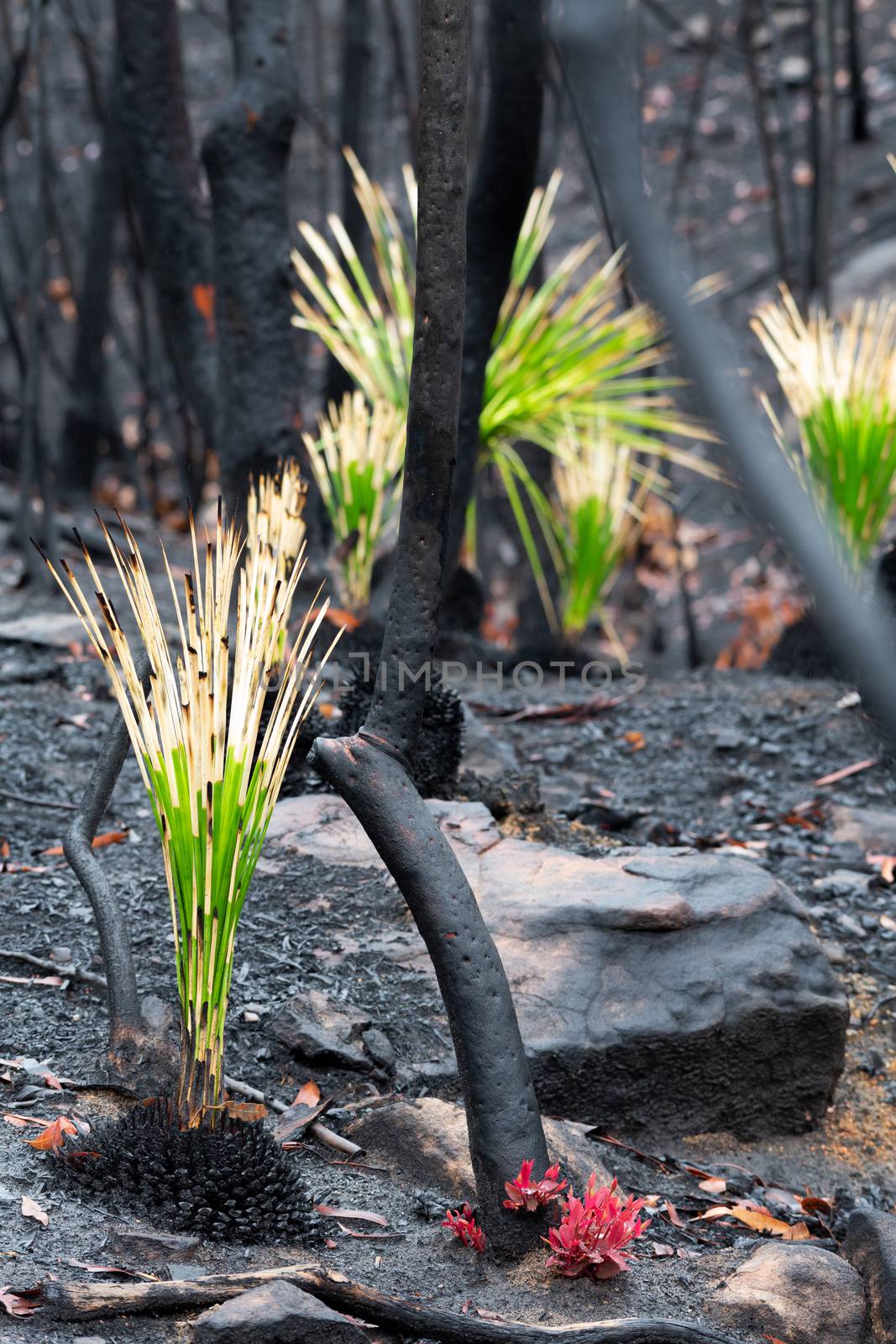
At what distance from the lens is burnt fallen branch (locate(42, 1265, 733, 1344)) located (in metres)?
1.31

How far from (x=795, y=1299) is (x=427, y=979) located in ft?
2.81

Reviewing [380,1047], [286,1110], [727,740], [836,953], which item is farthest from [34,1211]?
[727,740]

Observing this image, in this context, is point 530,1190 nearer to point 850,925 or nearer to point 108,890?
point 108,890

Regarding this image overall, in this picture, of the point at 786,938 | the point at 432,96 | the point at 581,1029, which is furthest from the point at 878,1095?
the point at 432,96

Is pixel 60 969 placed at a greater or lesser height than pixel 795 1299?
greater

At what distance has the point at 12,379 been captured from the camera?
10016mm

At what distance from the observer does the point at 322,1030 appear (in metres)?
2.03

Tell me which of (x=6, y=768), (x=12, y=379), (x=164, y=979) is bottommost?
(x=164, y=979)

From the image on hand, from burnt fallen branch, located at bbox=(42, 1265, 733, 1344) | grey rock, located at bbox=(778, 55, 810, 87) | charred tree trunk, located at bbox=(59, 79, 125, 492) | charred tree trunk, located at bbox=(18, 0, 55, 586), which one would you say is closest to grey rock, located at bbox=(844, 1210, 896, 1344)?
burnt fallen branch, located at bbox=(42, 1265, 733, 1344)

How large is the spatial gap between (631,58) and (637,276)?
0.22m

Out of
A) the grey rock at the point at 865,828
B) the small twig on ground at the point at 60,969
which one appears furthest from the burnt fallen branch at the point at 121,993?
the grey rock at the point at 865,828

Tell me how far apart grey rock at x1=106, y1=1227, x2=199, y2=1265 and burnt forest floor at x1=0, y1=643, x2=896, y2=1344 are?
0.06ft

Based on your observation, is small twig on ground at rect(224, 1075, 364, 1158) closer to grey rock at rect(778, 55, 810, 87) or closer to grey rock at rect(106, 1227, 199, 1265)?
grey rock at rect(106, 1227, 199, 1265)

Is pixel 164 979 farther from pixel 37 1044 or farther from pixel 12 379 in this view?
pixel 12 379
